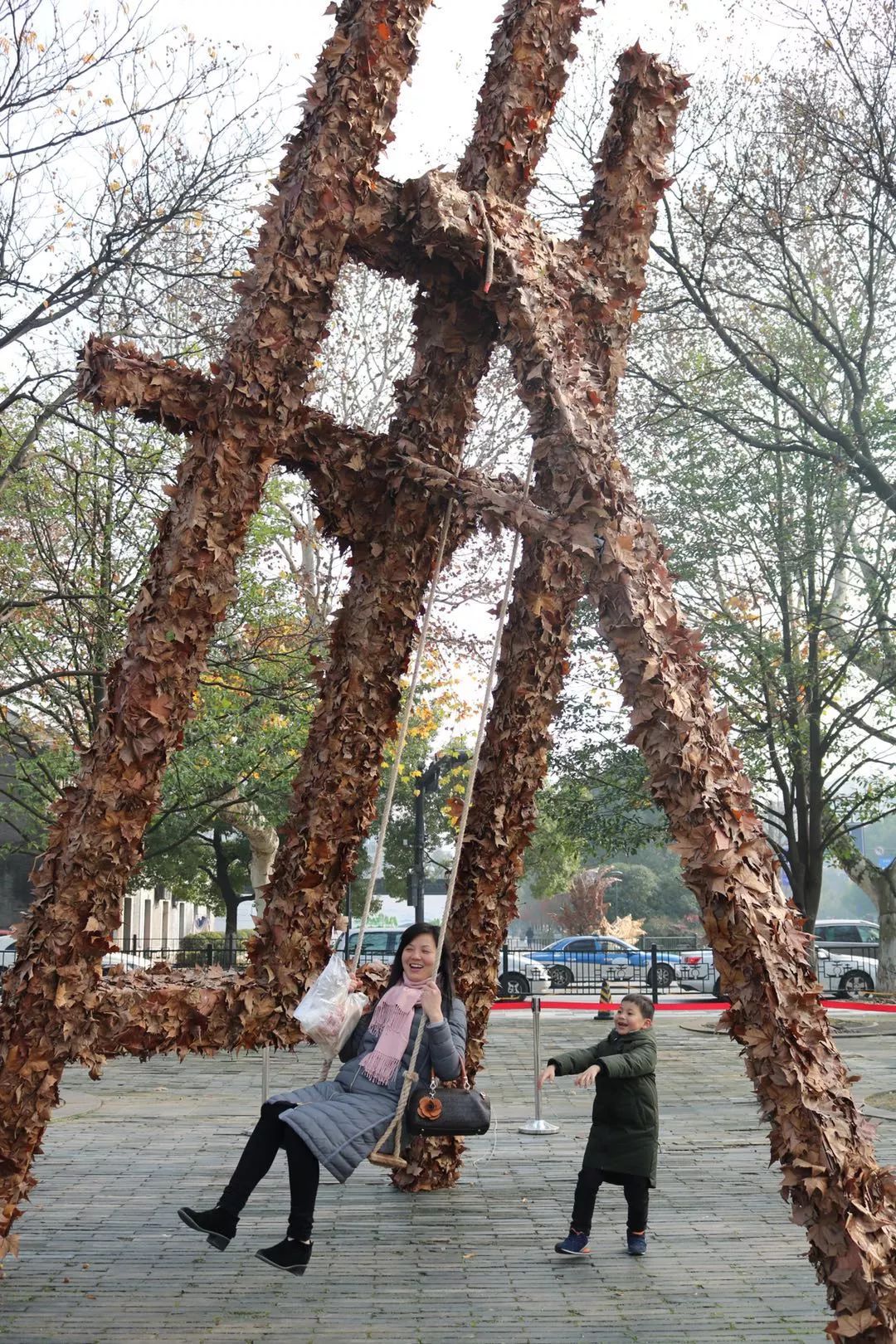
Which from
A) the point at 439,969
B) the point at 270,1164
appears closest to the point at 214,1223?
the point at 270,1164

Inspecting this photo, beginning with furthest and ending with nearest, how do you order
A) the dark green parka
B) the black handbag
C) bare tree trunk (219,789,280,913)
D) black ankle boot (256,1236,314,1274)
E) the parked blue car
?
the parked blue car, bare tree trunk (219,789,280,913), the dark green parka, the black handbag, black ankle boot (256,1236,314,1274)

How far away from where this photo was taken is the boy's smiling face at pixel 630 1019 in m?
6.12

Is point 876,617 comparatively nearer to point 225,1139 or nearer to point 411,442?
point 225,1139

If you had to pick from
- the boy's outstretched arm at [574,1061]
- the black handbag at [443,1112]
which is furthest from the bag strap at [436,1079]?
the boy's outstretched arm at [574,1061]

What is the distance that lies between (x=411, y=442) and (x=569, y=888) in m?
44.5

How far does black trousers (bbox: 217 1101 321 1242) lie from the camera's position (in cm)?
461

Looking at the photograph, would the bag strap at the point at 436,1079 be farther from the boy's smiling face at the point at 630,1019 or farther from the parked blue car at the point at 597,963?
the parked blue car at the point at 597,963

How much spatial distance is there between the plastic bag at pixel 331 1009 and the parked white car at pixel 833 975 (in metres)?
19.9

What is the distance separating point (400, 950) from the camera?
528 centimetres

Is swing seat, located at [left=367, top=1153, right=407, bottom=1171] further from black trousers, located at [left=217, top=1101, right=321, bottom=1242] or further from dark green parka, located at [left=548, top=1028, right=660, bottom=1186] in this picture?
dark green parka, located at [left=548, top=1028, right=660, bottom=1186]

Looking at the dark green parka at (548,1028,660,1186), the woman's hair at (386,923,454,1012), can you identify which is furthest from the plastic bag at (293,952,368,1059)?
the dark green parka at (548,1028,660,1186)

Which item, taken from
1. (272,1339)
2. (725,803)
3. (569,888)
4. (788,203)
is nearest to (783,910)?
(725,803)

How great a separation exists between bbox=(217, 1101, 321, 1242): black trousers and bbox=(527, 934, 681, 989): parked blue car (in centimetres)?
2027

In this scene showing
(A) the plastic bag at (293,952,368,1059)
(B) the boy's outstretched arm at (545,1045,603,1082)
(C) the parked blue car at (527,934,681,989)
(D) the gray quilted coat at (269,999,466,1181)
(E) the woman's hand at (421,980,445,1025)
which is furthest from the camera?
(C) the parked blue car at (527,934,681,989)
